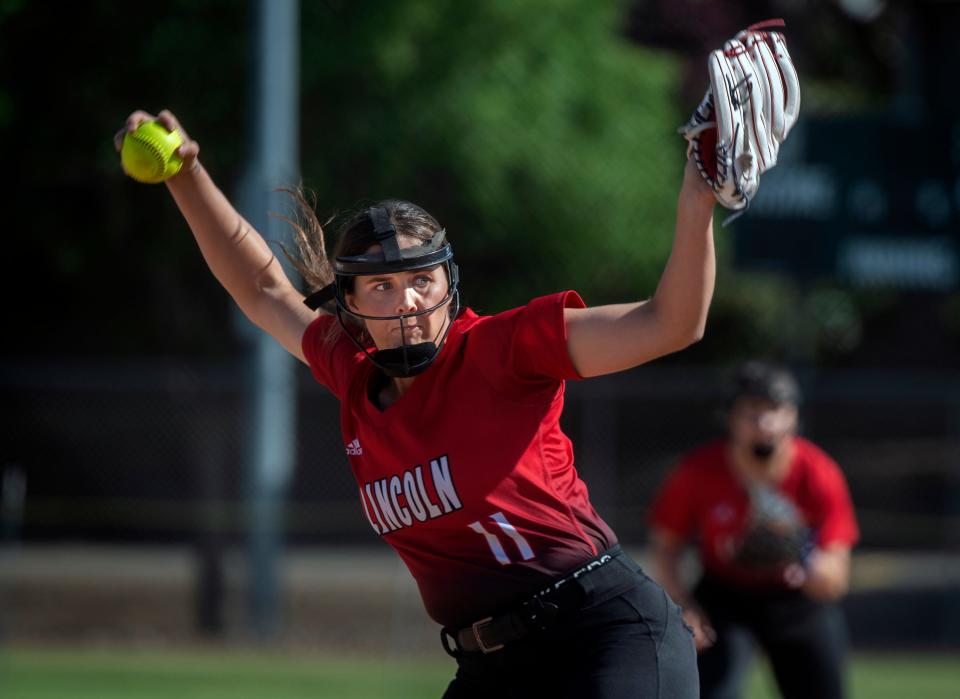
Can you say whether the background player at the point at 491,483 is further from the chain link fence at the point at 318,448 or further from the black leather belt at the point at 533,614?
the chain link fence at the point at 318,448

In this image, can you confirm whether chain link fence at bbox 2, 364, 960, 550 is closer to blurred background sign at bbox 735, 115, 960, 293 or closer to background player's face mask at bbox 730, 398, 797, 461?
blurred background sign at bbox 735, 115, 960, 293

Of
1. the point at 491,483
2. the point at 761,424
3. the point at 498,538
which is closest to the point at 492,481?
the point at 491,483

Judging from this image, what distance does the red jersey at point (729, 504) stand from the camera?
6301 mm

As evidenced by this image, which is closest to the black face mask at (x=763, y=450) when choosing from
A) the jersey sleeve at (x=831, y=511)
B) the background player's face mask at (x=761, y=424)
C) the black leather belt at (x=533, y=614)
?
the background player's face mask at (x=761, y=424)

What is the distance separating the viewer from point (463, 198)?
589 inches

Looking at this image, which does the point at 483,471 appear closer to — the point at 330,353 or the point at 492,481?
→ the point at 492,481

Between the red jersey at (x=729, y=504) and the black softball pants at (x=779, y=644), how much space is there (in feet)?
0.38

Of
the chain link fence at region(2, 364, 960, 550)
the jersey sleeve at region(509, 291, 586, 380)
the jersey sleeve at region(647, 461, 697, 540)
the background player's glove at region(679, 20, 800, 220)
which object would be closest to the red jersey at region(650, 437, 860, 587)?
the jersey sleeve at region(647, 461, 697, 540)

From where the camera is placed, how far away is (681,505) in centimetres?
652

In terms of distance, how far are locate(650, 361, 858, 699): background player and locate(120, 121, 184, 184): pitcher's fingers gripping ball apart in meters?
3.10

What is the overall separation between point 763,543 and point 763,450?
412 mm

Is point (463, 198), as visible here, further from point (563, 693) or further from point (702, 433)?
point (563, 693)

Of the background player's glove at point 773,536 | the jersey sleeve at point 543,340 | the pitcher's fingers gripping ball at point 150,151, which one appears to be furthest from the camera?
the background player's glove at point 773,536

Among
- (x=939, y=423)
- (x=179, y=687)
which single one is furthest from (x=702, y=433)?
(x=179, y=687)
